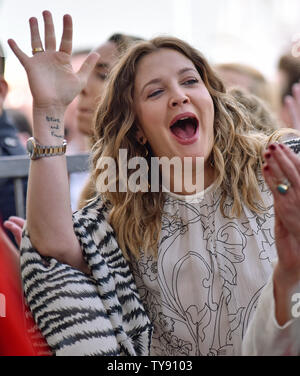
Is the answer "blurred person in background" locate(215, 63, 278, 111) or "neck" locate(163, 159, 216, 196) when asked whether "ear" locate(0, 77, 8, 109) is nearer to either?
"neck" locate(163, 159, 216, 196)

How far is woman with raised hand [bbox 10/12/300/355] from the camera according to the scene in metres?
1.27

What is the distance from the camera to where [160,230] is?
1402 mm

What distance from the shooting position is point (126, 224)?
140cm

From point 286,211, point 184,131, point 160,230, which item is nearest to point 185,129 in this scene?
point 184,131

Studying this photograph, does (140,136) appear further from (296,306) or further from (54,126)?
(296,306)

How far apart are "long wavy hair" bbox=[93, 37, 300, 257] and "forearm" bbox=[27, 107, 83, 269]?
16cm

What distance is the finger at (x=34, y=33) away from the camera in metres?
1.28

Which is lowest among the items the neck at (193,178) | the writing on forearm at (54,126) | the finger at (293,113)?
the neck at (193,178)

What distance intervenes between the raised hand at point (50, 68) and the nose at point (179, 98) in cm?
23

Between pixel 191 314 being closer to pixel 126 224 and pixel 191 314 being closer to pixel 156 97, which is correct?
pixel 126 224

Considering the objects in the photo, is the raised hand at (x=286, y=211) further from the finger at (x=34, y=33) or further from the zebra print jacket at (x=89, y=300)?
the finger at (x=34, y=33)

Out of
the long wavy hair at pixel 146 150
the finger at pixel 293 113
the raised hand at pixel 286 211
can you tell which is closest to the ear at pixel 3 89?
the long wavy hair at pixel 146 150

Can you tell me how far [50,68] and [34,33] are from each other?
8 centimetres

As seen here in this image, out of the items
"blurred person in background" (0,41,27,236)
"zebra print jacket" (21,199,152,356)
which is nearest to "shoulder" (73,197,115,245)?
"zebra print jacket" (21,199,152,356)
